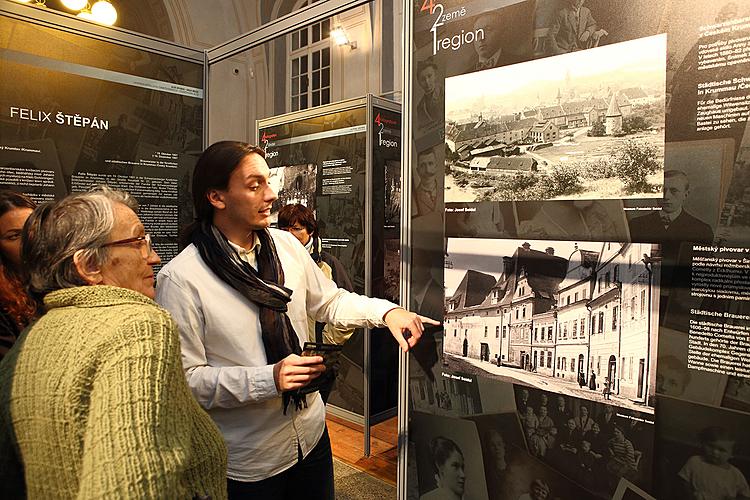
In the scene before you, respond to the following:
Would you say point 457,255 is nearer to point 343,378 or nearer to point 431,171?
point 431,171

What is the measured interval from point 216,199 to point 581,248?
1223 millimetres

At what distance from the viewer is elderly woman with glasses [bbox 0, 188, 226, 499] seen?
89 cm

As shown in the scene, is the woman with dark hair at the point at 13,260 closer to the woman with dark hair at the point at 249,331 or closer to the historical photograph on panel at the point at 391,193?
the woman with dark hair at the point at 249,331

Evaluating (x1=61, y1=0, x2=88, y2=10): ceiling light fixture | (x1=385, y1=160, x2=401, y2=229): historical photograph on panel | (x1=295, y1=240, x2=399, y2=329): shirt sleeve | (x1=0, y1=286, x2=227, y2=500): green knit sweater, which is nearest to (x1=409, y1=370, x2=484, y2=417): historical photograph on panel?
(x1=295, y1=240, x2=399, y2=329): shirt sleeve

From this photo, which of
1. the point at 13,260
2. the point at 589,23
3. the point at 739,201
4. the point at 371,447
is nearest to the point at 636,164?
the point at 739,201

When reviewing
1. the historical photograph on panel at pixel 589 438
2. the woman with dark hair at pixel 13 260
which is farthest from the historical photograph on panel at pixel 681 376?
the woman with dark hair at pixel 13 260

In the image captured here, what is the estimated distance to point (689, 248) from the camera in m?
1.39

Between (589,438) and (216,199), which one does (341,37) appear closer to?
(216,199)

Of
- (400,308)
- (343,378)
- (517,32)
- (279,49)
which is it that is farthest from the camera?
(279,49)

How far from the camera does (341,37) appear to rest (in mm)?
9039

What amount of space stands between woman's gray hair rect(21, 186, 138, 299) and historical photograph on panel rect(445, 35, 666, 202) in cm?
114

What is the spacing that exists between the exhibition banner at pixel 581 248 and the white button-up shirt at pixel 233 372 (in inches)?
22.1

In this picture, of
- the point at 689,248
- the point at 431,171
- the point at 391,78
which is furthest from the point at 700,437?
the point at 391,78

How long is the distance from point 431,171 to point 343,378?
339 cm
